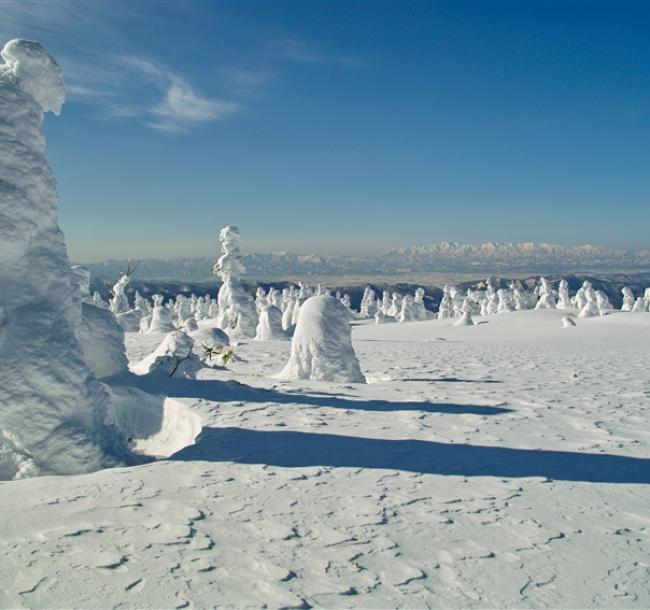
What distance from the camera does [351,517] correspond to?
4.36 m

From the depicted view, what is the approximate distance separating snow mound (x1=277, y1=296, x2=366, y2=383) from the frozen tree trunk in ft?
23.7

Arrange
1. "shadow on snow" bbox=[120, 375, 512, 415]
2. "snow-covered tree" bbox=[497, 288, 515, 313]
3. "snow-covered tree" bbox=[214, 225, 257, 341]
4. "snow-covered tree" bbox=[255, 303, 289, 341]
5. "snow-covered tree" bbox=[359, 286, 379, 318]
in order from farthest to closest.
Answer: "snow-covered tree" bbox=[359, 286, 379, 318] < "snow-covered tree" bbox=[497, 288, 515, 313] < "snow-covered tree" bbox=[214, 225, 257, 341] < "snow-covered tree" bbox=[255, 303, 289, 341] < "shadow on snow" bbox=[120, 375, 512, 415]

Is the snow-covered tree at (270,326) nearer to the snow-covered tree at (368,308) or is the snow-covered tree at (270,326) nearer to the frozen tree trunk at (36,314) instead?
the frozen tree trunk at (36,314)

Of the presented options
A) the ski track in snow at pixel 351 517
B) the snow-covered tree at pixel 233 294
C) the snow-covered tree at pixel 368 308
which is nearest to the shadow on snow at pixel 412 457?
the ski track in snow at pixel 351 517

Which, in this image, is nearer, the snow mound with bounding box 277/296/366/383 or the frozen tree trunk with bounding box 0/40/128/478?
the frozen tree trunk with bounding box 0/40/128/478

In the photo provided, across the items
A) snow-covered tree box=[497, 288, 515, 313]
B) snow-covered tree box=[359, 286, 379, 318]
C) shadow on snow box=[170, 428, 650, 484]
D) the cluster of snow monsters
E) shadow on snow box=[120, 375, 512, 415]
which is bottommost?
snow-covered tree box=[359, 286, 379, 318]

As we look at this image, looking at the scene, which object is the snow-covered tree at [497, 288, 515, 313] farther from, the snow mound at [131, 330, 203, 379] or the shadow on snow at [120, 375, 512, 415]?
the shadow on snow at [120, 375, 512, 415]

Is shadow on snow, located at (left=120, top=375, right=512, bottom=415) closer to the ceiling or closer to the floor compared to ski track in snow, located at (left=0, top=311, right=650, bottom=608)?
closer to the floor

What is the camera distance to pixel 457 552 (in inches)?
150

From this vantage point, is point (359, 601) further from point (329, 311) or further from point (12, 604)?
point (329, 311)

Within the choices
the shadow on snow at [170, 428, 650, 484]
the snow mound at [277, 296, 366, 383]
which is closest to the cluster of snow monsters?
the shadow on snow at [170, 428, 650, 484]

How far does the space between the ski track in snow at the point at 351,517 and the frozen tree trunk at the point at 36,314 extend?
0.52 meters

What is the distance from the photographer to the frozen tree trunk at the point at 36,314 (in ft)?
17.2

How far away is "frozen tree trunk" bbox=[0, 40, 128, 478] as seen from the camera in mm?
5238
